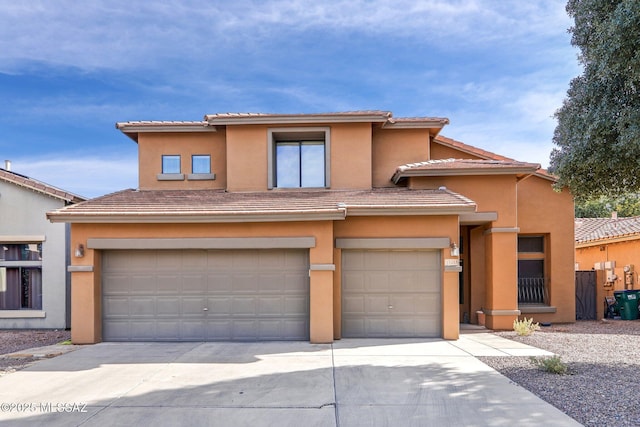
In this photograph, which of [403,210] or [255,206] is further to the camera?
[255,206]

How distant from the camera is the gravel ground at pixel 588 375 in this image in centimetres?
690

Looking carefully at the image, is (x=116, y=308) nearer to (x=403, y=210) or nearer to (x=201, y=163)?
(x=201, y=163)

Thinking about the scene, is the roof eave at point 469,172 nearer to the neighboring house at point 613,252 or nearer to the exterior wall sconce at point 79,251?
the neighboring house at point 613,252

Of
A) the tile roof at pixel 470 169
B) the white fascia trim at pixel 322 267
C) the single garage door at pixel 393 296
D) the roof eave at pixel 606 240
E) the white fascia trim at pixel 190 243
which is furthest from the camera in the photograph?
the roof eave at pixel 606 240

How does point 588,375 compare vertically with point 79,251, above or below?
below

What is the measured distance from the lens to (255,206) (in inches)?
505

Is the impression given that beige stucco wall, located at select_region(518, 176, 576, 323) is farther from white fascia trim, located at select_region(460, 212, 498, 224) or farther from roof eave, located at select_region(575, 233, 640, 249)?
roof eave, located at select_region(575, 233, 640, 249)

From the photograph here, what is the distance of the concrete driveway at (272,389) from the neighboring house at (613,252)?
1317cm

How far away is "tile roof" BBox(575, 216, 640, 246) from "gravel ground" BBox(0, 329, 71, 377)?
21883 mm

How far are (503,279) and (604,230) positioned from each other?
13.3 metres

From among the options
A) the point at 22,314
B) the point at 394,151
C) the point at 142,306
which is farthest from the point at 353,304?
the point at 22,314

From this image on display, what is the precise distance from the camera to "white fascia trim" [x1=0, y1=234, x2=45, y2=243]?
50.6 feet

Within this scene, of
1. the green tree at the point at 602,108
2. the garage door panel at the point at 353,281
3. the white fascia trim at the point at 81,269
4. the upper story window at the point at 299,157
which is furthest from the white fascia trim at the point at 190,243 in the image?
the green tree at the point at 602,108

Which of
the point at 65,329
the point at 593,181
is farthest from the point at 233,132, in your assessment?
the point at 593,181
